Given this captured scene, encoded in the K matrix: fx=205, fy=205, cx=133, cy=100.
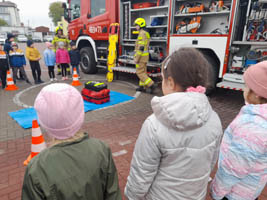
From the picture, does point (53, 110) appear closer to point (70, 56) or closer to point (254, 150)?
point (254, 150)

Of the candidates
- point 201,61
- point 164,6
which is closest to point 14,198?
point 201,61

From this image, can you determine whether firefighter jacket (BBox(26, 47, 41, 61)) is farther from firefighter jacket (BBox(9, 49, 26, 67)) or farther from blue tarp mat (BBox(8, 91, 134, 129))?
blue tarp mat (BBox(8, 91, 134, 129))

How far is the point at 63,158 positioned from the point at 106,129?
10.1ft

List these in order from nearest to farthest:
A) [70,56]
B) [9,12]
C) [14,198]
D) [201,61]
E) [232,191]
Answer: [201,61] < [232,191] < [14,198] < [70,56] < [9,12]

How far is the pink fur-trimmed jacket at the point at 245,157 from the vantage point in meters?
1.30

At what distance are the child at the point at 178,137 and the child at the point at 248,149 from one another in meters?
0.14

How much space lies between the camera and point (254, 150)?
130 cm

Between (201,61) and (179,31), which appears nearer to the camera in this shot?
(201,61)

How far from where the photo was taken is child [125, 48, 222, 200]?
1.16 m

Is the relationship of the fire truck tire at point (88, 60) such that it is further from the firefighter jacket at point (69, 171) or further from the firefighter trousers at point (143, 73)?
the firefighter jacket at point (69, 171)

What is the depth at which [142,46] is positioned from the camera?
6.31m

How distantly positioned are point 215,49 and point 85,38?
5936 mm

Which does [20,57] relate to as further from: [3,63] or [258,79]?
[258,79]

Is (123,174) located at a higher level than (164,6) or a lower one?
lower
